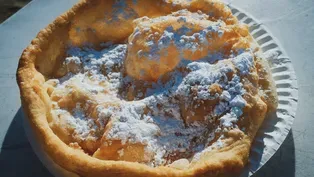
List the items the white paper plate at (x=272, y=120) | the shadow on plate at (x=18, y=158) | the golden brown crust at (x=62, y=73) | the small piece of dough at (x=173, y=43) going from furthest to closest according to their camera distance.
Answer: the shadow on plate at (x=18, y=158)
the small piece of dough at (x=173, y=43)
the white paper plate at (x=272, y=120)
the golden brown crust at (x=62, y=73)

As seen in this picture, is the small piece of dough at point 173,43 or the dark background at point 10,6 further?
the dark background at point 10,6

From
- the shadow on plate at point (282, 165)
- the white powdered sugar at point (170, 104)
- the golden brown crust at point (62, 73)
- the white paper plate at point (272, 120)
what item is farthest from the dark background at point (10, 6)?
the shadow on plate at point (282, 165)

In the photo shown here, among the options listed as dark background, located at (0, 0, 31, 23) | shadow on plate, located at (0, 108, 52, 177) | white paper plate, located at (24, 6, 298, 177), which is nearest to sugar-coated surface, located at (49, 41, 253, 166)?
white paper plate, located at (24, 6, 298, 177)

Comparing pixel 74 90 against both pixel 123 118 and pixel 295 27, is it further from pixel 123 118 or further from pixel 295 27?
pixel 295 27

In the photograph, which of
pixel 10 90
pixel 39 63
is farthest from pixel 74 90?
pixel 10 90

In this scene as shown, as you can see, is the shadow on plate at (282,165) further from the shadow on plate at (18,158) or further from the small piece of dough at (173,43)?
the shadow on plate at (18,158)

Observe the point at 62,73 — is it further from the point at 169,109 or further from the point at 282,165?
the point at 282,165
